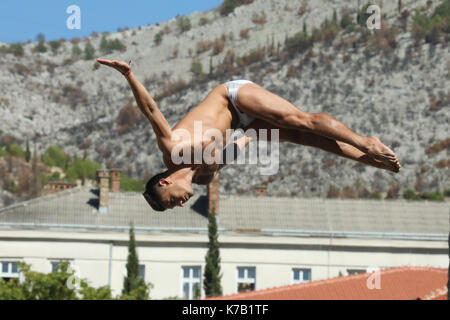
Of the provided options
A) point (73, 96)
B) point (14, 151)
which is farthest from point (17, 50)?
point (14, 151)

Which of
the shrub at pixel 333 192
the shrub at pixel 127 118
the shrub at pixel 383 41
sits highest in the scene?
the shrub at pixel 383 41

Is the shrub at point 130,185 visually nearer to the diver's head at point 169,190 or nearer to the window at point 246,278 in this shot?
the window at point 246,278

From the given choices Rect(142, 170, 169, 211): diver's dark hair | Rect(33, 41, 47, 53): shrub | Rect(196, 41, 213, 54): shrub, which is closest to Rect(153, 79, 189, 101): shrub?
Rect(196, 41, 213, 54): shrub

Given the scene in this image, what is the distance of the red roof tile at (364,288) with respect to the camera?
39.2 m

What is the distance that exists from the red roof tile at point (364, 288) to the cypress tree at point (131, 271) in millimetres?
11149

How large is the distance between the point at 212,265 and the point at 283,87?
3754 inches

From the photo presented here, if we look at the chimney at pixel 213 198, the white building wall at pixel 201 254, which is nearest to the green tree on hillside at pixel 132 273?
the white building wall at pixel 201 254

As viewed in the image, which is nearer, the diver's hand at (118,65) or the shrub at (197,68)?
the diver's hand at (118,65)

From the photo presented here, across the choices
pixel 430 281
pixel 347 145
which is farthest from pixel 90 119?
pixel 347 145

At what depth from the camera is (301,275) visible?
5544 centimetres

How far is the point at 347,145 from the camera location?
1048 centimetres

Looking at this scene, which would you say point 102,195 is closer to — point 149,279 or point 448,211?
point 149,279

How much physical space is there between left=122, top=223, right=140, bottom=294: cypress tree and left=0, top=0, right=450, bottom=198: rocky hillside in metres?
68.5

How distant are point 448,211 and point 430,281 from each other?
21858 mm
